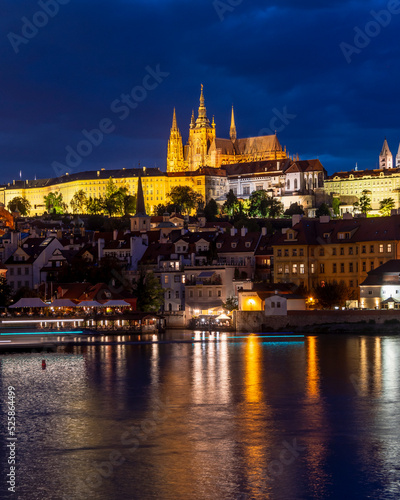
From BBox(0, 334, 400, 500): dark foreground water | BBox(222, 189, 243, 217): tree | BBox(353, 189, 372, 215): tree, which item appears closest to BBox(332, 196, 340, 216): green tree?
BBox(353, 189, 372, 215): tree

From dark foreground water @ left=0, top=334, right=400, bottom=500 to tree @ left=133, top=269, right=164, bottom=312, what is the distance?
2037 centimetres

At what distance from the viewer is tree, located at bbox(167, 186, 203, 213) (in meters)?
183

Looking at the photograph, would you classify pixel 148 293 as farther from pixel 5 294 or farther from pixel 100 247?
pixel 100 247

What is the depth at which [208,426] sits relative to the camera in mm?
30766

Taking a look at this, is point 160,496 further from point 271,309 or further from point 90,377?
point 271,309

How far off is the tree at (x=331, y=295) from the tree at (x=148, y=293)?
12439mm

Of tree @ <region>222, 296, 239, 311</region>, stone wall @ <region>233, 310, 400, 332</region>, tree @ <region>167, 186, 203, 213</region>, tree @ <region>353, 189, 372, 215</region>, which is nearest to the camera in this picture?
stone wall @ <region>233, 310, 400, 332</region>

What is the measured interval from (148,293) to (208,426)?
40524 mm

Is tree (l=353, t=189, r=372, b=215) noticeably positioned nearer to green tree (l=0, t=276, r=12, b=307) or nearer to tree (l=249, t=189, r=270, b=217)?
tree (l=249, t=189, r=270, b=217)

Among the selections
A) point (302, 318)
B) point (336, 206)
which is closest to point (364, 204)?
point (336, 206)

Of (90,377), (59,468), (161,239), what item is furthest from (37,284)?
(59,468)

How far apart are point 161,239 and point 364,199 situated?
10915cm

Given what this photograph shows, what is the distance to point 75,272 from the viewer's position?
7862cm

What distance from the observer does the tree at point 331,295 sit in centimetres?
6612
